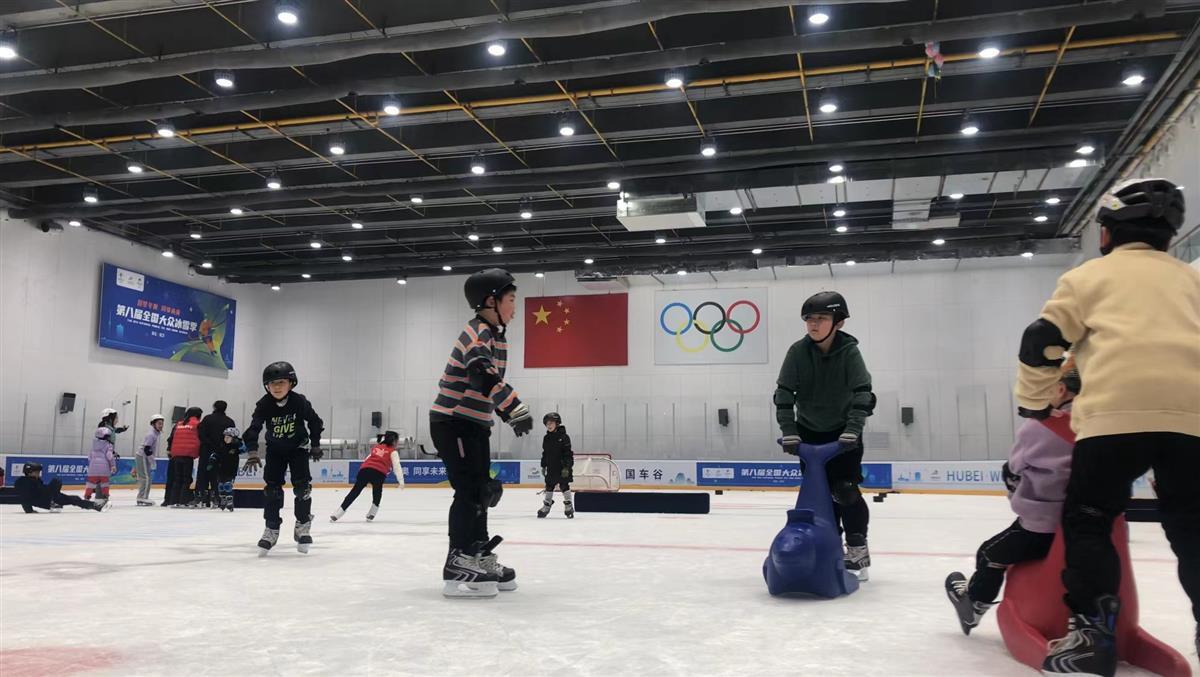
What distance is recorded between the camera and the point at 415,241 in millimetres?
23516

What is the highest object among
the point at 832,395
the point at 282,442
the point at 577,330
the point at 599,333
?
the point at 577,330

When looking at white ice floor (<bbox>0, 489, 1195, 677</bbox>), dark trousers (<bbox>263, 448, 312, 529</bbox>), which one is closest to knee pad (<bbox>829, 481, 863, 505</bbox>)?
white ice floor (<bbox>0, 489, 1195, 677</bbox>)

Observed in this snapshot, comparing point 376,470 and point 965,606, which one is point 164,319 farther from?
point 965,606

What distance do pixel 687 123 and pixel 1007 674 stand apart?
13.2m

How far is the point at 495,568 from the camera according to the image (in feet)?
13.7

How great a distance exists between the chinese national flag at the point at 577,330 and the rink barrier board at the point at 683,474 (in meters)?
4.88

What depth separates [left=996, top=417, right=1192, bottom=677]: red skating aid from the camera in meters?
2.42

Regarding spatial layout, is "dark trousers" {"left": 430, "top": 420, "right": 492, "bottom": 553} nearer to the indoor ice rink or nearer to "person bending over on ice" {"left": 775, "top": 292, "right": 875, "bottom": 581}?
the indoor ice rink

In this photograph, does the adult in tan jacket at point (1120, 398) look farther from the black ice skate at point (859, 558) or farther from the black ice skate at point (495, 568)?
the black ice skate at point (495, 568)

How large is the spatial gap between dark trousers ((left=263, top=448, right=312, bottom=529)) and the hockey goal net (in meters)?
9.96

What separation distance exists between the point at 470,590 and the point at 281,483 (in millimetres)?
2792

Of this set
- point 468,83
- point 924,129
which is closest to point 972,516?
point 924,129

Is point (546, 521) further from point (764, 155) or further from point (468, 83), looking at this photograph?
point (764, 155)

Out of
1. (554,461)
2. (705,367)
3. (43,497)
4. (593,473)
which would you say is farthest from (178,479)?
(705,367)
